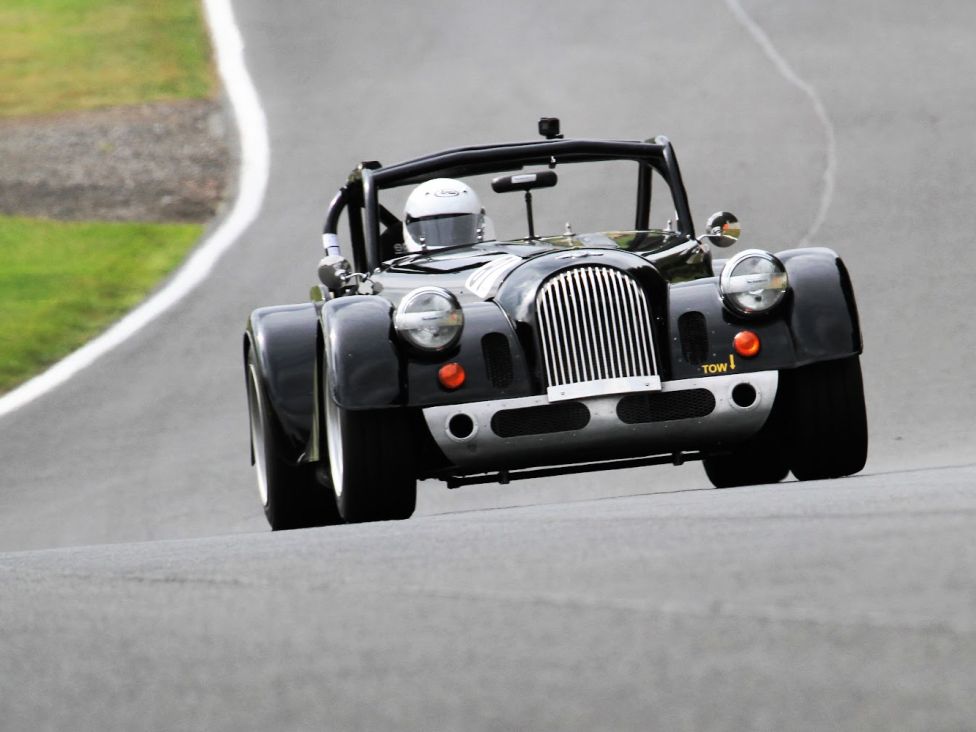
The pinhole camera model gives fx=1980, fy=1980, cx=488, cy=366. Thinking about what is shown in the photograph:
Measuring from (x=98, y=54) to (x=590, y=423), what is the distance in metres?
21.3

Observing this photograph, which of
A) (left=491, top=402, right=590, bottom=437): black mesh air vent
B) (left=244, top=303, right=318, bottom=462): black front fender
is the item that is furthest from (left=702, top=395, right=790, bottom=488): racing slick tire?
(left=244, top=303, right=318, bottom=462): black front fender

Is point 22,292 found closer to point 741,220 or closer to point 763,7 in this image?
point 741,220

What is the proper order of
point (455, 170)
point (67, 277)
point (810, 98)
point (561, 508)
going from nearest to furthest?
point (561, 508), point (455, 170), point (67, 277), point (810, 98)

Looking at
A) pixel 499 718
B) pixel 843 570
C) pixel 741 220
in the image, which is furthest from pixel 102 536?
pixel 741 220

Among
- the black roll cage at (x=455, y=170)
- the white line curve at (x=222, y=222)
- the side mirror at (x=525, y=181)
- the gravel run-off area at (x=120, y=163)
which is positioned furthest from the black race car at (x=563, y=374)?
the gravel run-off area at (x=120, y=163)

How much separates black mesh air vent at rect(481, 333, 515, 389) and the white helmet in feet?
Result: 5.96

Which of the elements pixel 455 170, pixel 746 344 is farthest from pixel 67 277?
pixel 746 344

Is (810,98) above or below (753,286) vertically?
above

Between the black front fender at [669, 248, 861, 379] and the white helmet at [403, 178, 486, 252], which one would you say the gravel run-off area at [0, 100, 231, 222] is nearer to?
the white helmet at [403, 178, 486, 252]

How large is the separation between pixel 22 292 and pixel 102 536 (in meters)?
6.63

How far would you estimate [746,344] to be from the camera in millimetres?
7859

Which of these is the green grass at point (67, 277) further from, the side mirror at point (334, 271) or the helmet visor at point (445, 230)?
the side mirror at point (334, 271)

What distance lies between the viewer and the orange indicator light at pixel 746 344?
7.86m

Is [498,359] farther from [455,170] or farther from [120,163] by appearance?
[120,163]
